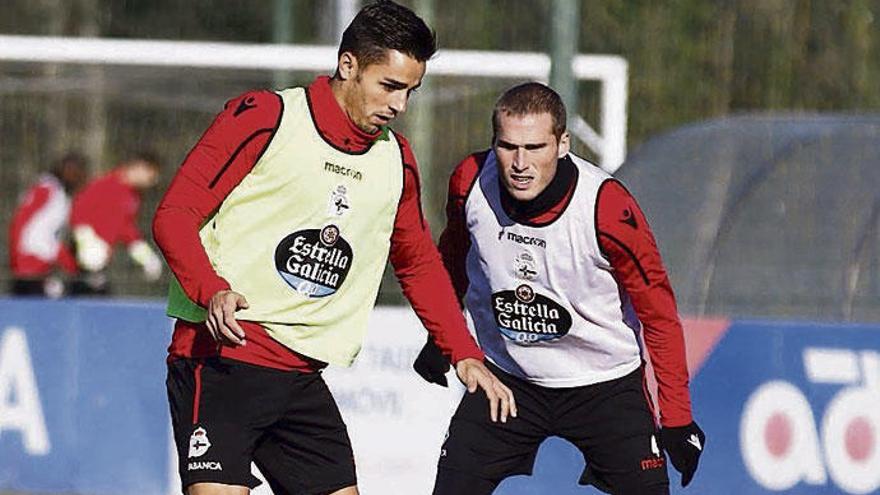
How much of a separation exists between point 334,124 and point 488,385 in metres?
0.92

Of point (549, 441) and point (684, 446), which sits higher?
point (684, 446)

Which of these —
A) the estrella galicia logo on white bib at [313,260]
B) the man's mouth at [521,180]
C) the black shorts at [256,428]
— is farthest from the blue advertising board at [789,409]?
the estrella galicia logo on white bib at [313,260]

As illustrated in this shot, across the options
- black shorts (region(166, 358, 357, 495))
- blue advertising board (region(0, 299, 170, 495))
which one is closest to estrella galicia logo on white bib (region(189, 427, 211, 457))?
black shorts (region(166, 358, 357, 495))

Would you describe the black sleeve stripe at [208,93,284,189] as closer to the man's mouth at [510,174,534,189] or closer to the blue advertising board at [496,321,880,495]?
the man's mouth at [510,174,534,189]

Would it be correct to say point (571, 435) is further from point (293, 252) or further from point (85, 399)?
point (85, 399)

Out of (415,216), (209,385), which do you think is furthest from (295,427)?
(415,216)

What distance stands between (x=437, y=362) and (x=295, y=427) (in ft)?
2.93

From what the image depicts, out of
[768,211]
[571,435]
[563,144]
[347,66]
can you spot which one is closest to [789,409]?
[768,211]

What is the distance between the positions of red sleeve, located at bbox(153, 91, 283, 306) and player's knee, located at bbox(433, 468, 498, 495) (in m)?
1.43

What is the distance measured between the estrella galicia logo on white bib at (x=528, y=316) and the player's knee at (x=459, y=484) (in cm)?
Answer: 48

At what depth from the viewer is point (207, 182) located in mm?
5973

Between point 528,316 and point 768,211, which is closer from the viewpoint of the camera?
point 528,316

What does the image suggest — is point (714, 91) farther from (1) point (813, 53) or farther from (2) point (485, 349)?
(2) point (485, 349)

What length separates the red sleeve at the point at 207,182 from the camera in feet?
19.2
